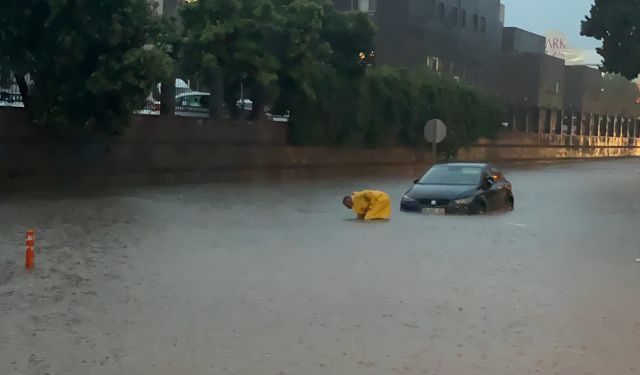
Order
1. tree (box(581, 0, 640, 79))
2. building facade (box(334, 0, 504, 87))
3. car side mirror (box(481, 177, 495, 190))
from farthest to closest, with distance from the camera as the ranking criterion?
building facade (box(334, 0, 504, 87)), tree (box(581, 0, 640, 79)), car side mirror (box(481, 177, 495, 190))

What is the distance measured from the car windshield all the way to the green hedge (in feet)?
49.4

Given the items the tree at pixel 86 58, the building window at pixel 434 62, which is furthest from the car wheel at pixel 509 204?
the building window at pixel 434 62

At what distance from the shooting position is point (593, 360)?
24.1 ft

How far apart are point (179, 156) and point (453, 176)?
1300cm

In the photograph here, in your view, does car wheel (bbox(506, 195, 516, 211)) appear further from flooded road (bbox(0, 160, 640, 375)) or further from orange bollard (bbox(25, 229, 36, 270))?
orange bollard (bbox(25, 229, 36, 270))

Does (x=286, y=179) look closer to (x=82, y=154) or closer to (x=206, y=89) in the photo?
(x=206, y=89)

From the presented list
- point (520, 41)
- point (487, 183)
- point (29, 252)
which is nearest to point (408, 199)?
point (487, 183)

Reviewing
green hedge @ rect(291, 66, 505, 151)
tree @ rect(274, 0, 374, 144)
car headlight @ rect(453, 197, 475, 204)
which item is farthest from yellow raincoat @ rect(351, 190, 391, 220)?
green hedge @ rect(291, 66, 505, 151)

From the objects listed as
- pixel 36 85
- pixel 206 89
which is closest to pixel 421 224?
pixel 36 85

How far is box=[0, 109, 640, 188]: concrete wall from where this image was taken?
26.1 m

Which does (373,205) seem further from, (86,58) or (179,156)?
(179,156)

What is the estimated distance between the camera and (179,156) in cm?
3209

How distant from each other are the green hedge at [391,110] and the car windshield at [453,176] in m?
15.1

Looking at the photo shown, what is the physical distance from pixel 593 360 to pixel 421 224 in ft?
36.6
